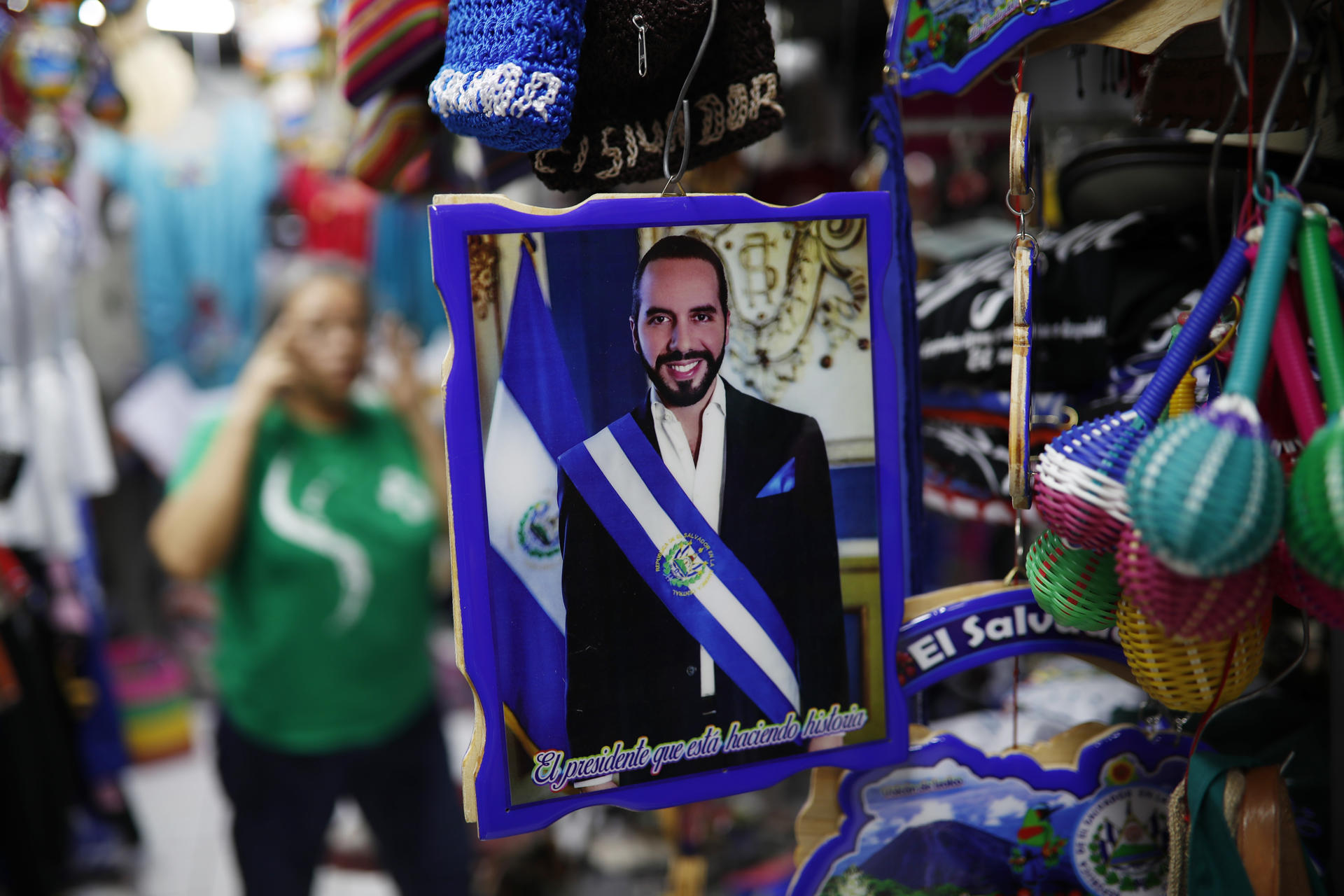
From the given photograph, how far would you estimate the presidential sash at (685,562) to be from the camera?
0.50 meters

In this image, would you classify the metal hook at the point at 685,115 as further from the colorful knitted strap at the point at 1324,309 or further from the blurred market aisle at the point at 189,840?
the blurred market aisle at the point at 189,840

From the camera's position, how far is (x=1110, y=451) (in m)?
0.40

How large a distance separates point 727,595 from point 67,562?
1579mm

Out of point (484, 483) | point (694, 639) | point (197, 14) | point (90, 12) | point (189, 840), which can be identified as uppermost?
point (197, 14)

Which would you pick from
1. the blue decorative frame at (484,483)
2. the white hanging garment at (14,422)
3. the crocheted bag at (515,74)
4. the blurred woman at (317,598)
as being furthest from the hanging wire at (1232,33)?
the white hanging garment at (14,422)

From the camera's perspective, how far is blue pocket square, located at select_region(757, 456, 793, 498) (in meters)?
0.53

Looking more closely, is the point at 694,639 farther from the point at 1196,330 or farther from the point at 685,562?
the point at 1196,330

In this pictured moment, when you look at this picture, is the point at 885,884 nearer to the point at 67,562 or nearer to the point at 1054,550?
the point at 1054,550

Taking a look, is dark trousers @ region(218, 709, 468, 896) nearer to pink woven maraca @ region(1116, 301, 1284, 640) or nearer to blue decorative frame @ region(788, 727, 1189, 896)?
blue decorative frame @ region(788, 727, 1189, 896)

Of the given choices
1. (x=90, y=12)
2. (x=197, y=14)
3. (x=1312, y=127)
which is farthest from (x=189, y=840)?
(x=1312, y=127)

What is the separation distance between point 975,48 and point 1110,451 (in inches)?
11.1

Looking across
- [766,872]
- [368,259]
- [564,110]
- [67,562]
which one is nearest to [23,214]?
[67,562]

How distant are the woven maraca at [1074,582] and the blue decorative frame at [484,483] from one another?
10 centimetres

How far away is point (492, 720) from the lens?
0.49 meters
